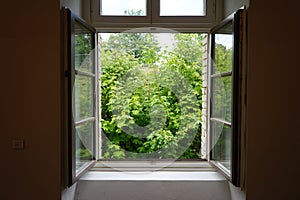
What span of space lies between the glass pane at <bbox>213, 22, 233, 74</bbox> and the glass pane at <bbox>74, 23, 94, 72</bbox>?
1251mm

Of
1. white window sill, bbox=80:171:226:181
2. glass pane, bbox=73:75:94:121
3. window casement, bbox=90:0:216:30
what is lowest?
white window sill, bbox=80:171:226:181

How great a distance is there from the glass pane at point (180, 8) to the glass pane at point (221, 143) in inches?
46.1

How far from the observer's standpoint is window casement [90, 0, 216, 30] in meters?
3.17

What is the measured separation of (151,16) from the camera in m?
3.17

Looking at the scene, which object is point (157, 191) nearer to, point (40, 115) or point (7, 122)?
point (40, 115)

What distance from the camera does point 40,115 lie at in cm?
243

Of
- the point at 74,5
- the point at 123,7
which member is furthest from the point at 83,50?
the point at 123,7

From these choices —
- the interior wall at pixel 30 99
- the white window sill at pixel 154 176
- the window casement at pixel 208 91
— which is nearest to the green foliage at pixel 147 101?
the window casement at pixel 208 91

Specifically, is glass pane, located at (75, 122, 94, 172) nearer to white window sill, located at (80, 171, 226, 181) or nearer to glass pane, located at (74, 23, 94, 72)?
white window sill, located at (80, 171, 226, 181)

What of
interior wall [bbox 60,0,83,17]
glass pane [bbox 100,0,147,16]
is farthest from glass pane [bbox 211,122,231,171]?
interior wall [bbox 60,0,83,17]

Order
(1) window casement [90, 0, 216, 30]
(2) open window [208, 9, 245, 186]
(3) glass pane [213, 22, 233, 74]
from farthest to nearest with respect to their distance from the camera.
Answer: (1) window casement [90, 0, 216, 30], (3) glass pane [213, 22, 233, 74], (2) open window [208, 9, 245, 186]

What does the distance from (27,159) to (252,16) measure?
6.81 feet

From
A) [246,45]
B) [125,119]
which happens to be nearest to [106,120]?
[125,119]

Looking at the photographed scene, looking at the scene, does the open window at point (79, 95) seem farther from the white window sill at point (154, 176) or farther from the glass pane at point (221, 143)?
the glass pane at point (221, 143)
